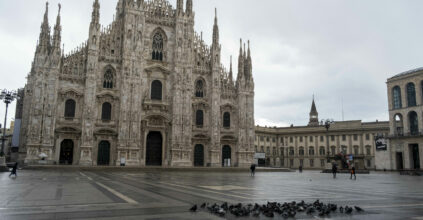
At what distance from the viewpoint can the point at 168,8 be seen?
4953cm

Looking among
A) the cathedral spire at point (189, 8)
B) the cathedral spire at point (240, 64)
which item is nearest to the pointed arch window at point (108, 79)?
the cathedral spire at point (189, 8)

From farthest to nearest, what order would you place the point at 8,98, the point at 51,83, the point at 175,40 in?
the point at 175,40, the point at 51,83, the point at 8,98

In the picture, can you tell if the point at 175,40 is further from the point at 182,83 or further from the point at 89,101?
the point at 89,101

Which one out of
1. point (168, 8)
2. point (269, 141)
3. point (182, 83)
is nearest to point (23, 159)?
point (182, 83)

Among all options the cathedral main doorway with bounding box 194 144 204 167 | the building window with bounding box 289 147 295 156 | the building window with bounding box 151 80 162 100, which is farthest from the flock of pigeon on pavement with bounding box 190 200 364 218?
the building window with bounding box 289 147 295 156

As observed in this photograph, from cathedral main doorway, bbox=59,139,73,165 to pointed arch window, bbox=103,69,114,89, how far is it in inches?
332

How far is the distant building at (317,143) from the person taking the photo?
7981cm

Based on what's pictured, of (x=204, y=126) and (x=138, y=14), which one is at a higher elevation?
(x=138, y=14)

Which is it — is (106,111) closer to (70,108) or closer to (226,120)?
(70,108)

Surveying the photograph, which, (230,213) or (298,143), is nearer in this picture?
(230,213)

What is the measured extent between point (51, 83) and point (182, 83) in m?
16.8

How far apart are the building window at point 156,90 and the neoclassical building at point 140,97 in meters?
0.14

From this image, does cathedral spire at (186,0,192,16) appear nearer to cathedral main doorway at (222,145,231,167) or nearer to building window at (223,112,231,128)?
building window at (223,112,231,128)

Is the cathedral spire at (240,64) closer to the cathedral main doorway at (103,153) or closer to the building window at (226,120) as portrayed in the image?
the building window at (226,120)
